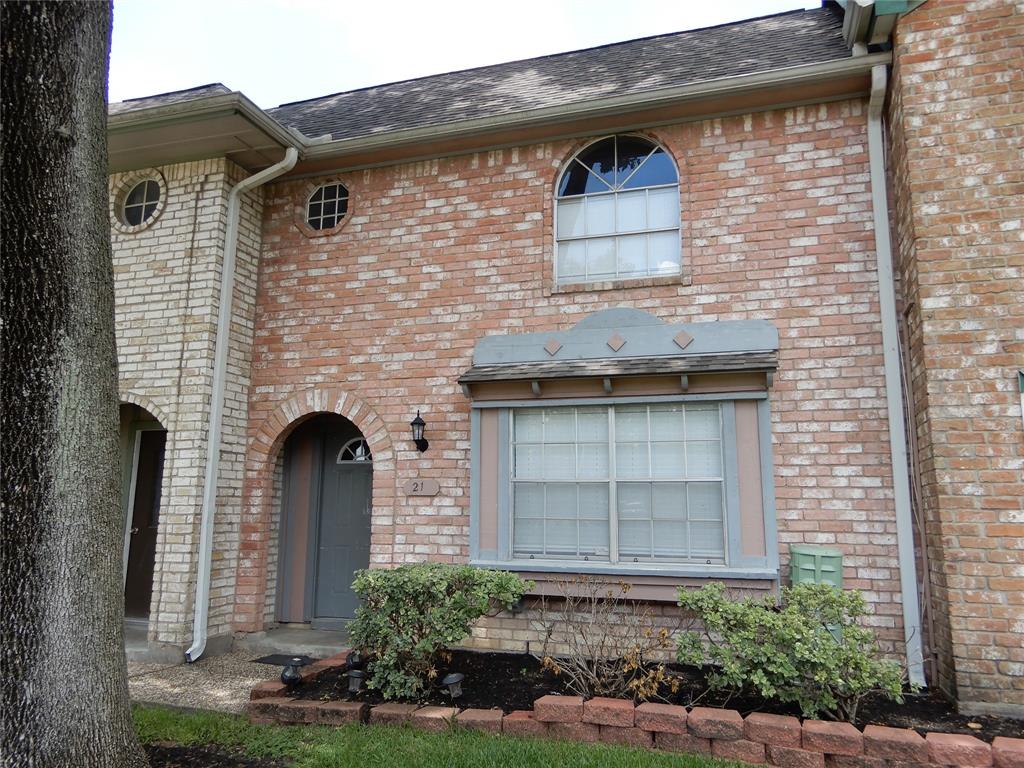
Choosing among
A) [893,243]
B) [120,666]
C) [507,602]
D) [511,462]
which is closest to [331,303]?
[511,462]

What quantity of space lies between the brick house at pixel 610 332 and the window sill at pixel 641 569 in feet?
0.09

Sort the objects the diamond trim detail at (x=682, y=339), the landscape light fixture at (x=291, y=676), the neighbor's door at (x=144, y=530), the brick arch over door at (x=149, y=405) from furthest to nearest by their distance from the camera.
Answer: the neighbor's door at (x=144, y=530) → the brick arch over door at (x=149, y=405) → the diamond trim detail at (x=682, y=339) → the landscape light fixture at (x=291, y=676)

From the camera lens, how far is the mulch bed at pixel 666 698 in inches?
175

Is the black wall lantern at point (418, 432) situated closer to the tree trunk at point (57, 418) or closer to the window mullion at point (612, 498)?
the window mullion at point (612, 498)

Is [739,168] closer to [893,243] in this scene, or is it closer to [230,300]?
[893,243]

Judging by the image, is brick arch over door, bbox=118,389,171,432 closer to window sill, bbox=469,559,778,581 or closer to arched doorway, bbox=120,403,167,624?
arched doorway, bbox=120,403,167,624

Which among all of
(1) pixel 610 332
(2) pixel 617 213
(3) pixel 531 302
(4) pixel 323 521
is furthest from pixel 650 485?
(4) pixel 323 521

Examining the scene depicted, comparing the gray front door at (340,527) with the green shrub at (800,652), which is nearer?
the green shrub at (800,652)

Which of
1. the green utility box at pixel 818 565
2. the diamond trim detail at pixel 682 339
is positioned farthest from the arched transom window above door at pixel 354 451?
the green utility box at pixel 818 565

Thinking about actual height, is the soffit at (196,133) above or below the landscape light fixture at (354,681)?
above

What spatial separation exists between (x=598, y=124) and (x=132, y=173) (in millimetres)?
5120

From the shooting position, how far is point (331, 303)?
293 inches

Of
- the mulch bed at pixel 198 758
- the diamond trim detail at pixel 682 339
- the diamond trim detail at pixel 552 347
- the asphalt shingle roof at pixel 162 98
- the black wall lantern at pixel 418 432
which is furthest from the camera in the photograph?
the asphalt shingle roof at pixel 162 98

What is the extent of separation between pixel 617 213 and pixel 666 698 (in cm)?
429
